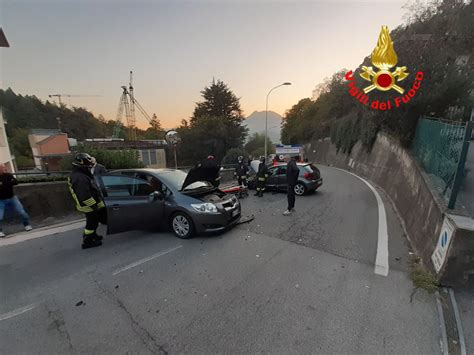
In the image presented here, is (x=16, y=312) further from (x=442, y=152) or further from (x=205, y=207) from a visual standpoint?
(x=442, y=152)

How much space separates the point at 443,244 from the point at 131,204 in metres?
5.44

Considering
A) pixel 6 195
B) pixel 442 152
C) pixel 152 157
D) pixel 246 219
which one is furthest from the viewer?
pixel 152 157

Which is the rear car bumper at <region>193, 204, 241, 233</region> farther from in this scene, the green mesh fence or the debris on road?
the green mesh fence

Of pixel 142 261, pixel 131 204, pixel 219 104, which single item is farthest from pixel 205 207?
pixel 219 104

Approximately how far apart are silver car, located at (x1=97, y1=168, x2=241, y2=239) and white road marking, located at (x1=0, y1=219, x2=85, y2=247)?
6.20 ft

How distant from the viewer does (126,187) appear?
4629 mm

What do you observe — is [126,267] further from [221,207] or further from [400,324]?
[400,324]

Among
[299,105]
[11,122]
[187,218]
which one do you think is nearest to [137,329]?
[187,218]

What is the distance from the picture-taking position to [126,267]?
3.46 m

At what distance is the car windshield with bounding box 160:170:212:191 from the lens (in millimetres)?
4688

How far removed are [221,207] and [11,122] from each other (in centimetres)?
7672

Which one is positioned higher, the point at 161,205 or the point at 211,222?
the point at 161,205

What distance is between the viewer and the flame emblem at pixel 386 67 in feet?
26.8

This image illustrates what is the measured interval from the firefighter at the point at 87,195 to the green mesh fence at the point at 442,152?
6.48 m
